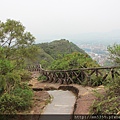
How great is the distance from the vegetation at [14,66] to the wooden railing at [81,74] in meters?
2.58

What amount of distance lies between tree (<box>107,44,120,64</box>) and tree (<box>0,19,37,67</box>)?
349 cm

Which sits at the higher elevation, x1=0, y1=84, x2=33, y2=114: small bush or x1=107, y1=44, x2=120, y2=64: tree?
x1=107, y1=44, x2=120, y2=64: tree

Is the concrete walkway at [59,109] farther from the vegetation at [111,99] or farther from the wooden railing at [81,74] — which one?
the wooden railing at [81,74]

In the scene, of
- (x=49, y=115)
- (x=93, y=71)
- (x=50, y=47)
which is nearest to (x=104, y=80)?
(x=93, y=71)

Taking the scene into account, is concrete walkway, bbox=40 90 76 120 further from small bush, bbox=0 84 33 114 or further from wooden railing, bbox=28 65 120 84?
wooden railing, bbox=28 65 120 84

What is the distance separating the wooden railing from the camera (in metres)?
8.17

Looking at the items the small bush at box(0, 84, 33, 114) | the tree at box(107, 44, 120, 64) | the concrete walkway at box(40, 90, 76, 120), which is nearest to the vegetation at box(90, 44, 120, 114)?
the tree at box(107, 44, 120, 64)

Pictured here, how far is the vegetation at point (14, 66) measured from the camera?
20.3ft

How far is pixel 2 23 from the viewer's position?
874 cm

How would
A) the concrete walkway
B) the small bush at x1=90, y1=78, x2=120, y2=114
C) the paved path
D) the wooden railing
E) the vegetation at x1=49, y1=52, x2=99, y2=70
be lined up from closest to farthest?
the small bush at x1=90, y1=78, x2=120, y2=114 < the concrete walkway < the paved path < the wooden railing < the vegetation at x1=49, y1=52, x2=99, y2=70

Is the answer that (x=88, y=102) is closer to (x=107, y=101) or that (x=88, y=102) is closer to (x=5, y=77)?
(x=107, y=101)

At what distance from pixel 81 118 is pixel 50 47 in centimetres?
4252

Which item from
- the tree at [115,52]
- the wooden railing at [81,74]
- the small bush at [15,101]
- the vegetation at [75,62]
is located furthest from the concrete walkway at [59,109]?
the vegetation at [75,62]

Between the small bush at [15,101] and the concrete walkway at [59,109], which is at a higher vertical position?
the small bush at [15,101]
